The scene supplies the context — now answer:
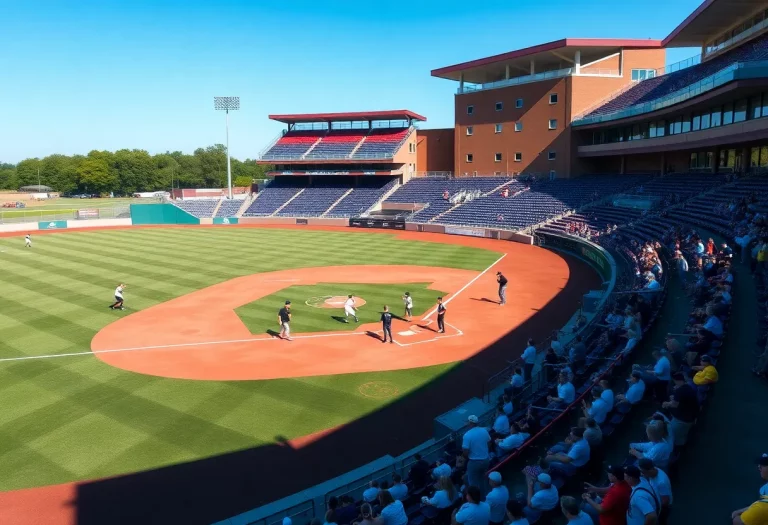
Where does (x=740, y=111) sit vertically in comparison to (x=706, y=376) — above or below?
above

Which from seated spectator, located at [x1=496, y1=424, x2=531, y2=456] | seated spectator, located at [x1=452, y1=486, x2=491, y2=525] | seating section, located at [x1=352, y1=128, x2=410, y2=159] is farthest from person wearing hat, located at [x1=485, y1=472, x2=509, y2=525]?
seating section, located at [x1=352, y1=128, x2=410, y2=159]

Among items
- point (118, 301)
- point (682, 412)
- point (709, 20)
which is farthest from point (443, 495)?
point (709, 20)

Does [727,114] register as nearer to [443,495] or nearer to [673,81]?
[673,81]

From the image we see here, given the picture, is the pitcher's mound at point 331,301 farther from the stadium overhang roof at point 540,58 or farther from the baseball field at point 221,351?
the stadium overhang roof at point 540,58

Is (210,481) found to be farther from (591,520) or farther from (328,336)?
(328,336)

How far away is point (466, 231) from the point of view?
171 feet

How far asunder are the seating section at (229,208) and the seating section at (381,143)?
1751 cm

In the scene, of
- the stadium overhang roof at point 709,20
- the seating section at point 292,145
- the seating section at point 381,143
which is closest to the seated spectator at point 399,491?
the stadium overhang roof at point 709,20

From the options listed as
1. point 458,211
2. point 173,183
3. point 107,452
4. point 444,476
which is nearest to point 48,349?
point 107,452

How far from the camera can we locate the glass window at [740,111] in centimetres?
3228

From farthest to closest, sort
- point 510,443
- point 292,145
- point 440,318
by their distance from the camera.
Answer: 1. point 292,145
2. point 440,318
3. point 510,443

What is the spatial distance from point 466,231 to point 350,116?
2906 cm

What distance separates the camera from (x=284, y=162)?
234ft

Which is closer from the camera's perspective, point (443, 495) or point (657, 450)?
point (657, 450)
